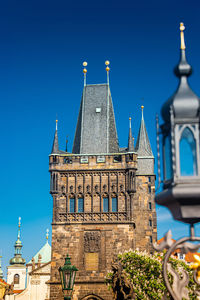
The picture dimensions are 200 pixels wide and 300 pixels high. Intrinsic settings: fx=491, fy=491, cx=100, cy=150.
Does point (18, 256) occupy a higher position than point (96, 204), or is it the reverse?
point (18, 256)

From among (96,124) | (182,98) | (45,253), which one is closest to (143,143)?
(96,124)

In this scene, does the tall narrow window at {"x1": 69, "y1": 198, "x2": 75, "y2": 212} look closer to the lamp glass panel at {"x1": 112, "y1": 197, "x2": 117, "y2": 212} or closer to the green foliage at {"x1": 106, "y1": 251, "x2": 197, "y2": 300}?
the lamp glass panel at {"x1": 112, "y1": 197, "x2": 117, "y2": 212}

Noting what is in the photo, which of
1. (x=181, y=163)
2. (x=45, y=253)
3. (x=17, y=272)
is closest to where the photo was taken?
(x=181, y=163)

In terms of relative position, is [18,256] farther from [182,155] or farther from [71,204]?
[182,155]

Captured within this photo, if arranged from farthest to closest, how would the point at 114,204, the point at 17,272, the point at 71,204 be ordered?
the point at 17,272
the point at 71,204
the point at 114,204

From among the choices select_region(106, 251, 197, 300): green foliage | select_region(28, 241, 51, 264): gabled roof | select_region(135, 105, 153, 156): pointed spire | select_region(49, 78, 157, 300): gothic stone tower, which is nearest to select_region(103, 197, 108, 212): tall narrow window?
select_region(49, 78, 157, 300): gothic stone tower

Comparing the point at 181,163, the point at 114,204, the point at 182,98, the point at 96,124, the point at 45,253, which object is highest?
the point at 96,124

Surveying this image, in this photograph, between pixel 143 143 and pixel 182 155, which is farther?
pixel 143 143

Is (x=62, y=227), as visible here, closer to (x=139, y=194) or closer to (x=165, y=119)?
(x=139, y=194)

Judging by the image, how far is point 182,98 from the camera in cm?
491

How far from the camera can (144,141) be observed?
50.5 metres

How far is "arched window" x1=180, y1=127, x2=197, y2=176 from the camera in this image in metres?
4.66

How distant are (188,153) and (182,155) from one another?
2.4 inches

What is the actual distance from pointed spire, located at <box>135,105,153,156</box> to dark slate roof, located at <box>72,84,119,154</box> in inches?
169
